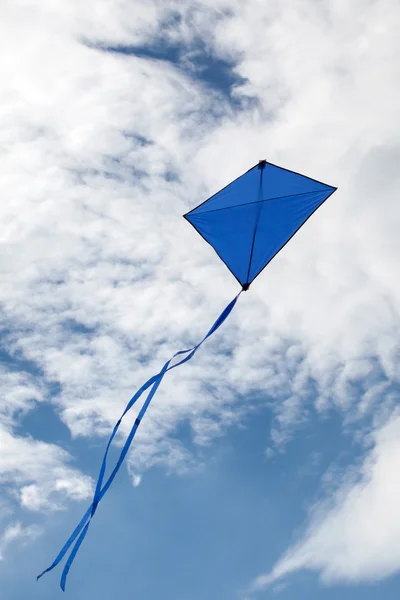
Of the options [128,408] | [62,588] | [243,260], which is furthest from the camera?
[243,260]

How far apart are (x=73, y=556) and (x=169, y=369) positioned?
154 inches

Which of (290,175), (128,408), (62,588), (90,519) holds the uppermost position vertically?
(290,175)

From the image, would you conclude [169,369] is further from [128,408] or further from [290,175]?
[290,175]

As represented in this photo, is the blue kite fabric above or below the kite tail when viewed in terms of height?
above

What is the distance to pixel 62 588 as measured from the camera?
9.88 meters

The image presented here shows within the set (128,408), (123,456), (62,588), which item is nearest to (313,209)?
(128,408)

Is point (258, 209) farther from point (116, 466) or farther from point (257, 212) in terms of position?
point (116, 466)

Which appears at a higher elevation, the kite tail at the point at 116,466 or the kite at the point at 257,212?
the kite at the point at 257,212

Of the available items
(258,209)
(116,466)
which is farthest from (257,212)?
(116,466)

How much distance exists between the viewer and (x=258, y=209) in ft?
42.7

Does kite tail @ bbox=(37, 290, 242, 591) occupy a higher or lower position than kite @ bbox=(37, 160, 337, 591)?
lower

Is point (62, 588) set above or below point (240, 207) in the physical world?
below

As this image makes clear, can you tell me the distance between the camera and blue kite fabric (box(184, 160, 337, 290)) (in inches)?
501

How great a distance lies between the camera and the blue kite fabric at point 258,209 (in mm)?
12727
